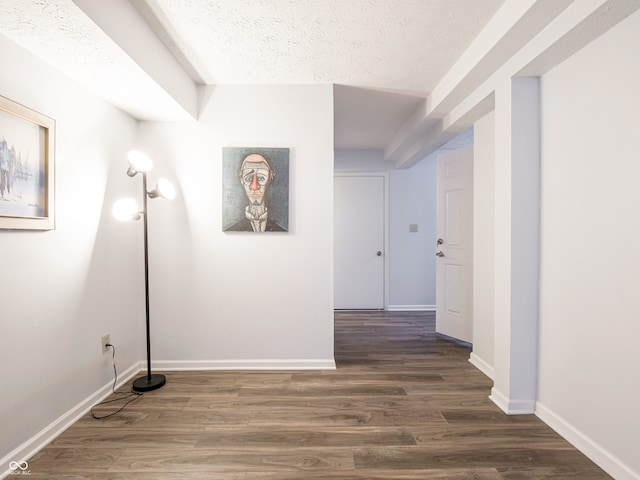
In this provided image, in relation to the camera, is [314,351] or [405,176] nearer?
[314,351]

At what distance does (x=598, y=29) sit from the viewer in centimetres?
145

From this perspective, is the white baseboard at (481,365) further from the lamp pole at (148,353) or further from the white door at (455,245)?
A: the lamp pole at (148,353)

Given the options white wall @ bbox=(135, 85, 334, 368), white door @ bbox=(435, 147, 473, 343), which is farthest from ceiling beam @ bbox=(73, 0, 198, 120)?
white door @ bbox=(435, 147, 473, 343)

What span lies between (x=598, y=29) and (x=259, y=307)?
108 inches

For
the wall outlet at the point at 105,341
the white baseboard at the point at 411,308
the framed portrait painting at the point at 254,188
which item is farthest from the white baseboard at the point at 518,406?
the wall outlet at the point at 105,341

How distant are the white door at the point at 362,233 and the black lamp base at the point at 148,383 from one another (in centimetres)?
289

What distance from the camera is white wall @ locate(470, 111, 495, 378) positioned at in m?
2.51

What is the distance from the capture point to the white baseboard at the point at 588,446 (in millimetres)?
1395

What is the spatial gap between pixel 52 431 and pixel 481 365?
3099mm

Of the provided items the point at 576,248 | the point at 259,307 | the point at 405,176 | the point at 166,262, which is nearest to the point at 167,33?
the point at 166,262

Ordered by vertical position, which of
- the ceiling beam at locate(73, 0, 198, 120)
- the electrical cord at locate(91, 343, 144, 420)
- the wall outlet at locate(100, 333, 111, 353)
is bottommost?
the electrical cord at locate(91, 343, 144, 420)

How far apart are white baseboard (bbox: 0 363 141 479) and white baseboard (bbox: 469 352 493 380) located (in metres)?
2.99

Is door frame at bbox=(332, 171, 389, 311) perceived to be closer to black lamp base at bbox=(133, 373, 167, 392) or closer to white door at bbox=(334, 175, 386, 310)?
white door at bbox=(334, 175, 386, 310)

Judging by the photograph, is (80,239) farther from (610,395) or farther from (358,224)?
(358,224)
